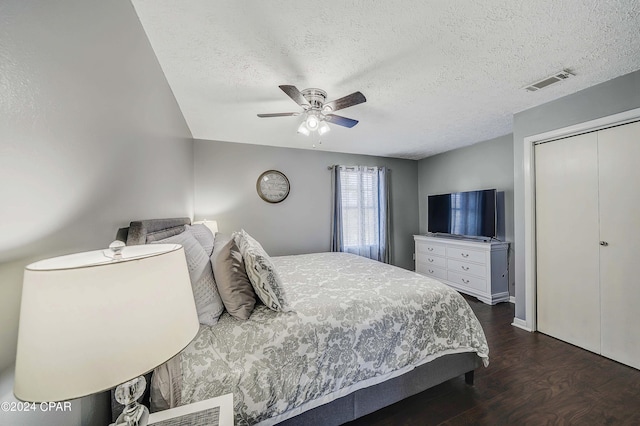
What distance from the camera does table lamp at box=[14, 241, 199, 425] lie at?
437mm

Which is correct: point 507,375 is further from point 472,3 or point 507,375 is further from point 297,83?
point 297,83

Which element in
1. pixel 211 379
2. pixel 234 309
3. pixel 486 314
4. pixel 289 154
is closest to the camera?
pixel 211 379

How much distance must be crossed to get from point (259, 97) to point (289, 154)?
1.77 metres

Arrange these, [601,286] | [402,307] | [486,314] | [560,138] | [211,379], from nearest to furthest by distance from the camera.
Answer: [211,379]
[402,307]
[601,286]
[560,138]
[486,314]

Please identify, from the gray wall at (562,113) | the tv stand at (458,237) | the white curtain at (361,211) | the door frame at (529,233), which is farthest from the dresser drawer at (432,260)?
the door frame at (529,233)

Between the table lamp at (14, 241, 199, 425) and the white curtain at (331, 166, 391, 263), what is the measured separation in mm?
3790

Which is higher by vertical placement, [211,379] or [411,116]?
[411,116]

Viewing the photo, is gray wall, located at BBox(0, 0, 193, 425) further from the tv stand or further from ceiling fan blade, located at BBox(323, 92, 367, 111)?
the tv stand

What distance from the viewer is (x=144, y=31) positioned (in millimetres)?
1430

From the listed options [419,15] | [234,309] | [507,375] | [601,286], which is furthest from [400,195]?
[234,309]

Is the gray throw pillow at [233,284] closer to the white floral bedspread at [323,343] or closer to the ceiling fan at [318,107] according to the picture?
the white floral bedspread at [323,343]

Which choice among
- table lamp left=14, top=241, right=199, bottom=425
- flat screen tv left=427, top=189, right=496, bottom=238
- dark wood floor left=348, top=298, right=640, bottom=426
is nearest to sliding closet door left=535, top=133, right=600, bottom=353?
dark wood floor left=348, top=298, right=640, bottom=426

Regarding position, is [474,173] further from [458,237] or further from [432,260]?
[432,260]

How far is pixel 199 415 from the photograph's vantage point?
90 cm
